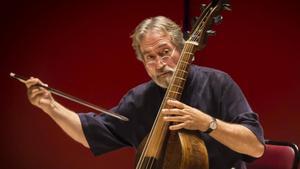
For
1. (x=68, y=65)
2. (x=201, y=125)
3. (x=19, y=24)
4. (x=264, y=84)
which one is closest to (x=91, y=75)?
(x=68, y=65)

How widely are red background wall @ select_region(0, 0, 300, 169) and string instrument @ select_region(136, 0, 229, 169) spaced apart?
107cm

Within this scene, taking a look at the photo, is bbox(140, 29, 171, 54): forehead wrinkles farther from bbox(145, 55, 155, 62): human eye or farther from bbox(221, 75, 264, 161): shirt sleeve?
bbox(221, 75, 264, 161): shirt sleeve

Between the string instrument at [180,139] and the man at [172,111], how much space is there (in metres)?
0.05

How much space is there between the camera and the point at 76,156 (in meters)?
2.96

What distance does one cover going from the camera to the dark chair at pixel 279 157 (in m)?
1.72

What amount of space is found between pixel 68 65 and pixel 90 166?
680 mm

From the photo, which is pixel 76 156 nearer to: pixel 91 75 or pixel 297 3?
pixel 91 75

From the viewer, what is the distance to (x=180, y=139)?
49.5 inches

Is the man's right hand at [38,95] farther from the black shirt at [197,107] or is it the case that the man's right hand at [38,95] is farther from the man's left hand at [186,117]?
the man's left hand at [186,117]

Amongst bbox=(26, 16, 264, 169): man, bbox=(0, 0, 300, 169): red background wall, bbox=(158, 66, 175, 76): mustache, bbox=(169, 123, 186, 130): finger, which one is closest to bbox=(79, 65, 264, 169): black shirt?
bbox=(26, 16, 264, 169): man

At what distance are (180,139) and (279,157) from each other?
2.19 feet

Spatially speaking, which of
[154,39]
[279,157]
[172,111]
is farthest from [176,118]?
[279,157]

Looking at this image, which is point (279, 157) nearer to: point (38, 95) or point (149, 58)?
point (149, 58)

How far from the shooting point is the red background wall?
7.96 ft
